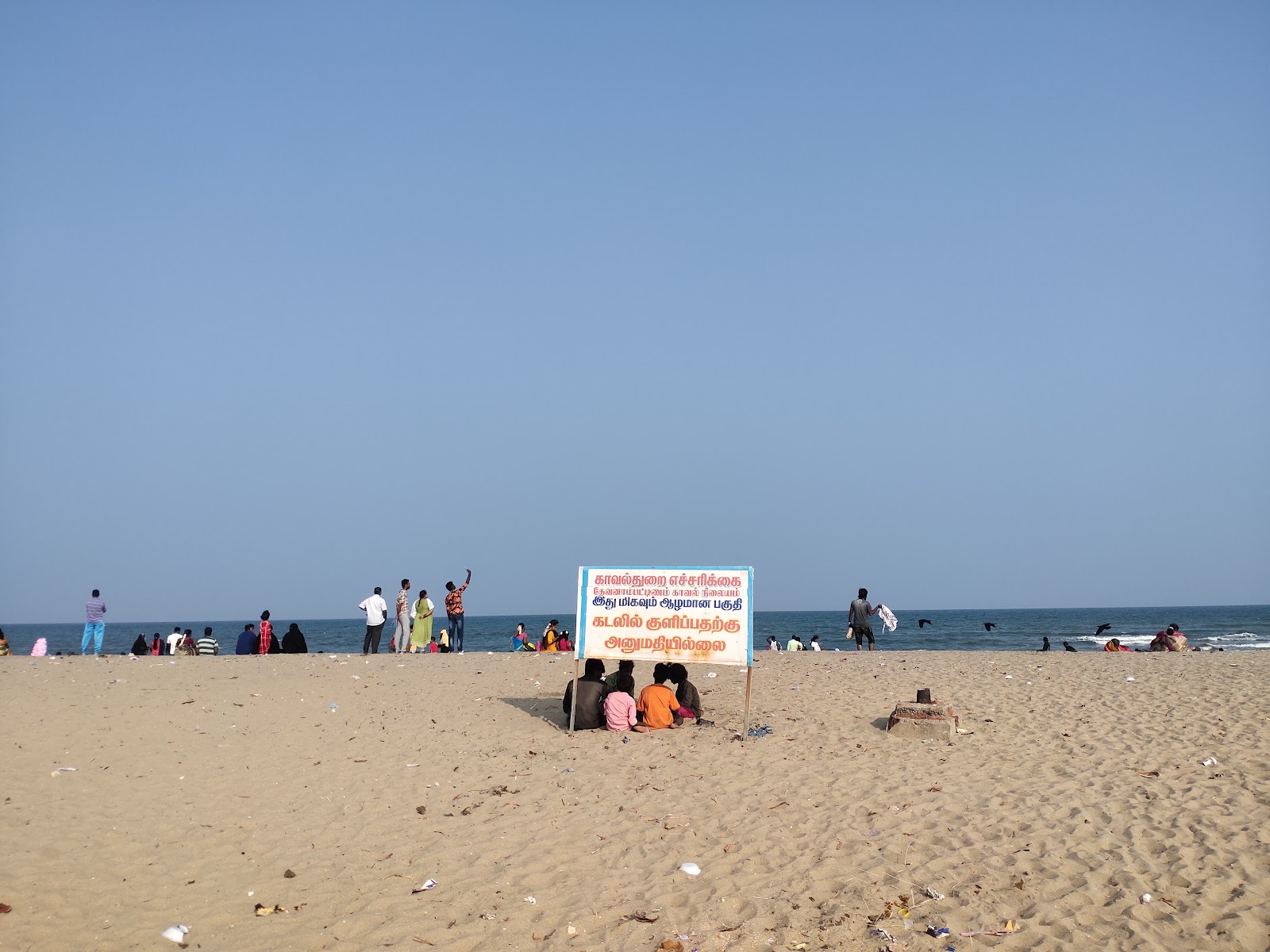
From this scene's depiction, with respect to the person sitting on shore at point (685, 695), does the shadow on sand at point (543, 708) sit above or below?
below

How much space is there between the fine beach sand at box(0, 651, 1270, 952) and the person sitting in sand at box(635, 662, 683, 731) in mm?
392

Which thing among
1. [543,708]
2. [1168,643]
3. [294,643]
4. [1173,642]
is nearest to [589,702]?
[543,708]

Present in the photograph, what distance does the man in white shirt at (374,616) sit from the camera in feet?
75.9

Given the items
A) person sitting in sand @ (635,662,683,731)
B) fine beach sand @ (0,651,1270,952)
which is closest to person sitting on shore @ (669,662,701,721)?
person sitting in sand @ (635,662,683,731)

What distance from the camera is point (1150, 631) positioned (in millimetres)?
77312

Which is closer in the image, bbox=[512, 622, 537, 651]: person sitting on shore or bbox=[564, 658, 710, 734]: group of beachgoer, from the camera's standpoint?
bbox=[564, 658, 710, 734]: group of beachgoer

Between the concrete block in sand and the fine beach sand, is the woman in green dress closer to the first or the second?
the fine beach sand

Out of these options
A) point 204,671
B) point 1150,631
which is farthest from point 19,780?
point 1150,631

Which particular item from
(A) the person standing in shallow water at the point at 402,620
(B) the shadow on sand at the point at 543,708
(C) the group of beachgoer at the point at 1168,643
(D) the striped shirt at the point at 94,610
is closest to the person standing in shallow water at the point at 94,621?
(D) the striped shirt at the point at 94,610

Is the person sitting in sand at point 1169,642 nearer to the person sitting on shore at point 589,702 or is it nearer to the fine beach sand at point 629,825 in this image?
the fine beach sand at point 629,825

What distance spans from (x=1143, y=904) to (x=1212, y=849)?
1397 mm

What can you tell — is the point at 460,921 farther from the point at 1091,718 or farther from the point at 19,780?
the point at 1091,718

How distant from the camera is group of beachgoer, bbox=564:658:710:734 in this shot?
12328 mm

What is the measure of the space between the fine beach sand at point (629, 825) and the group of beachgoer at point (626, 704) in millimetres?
453
